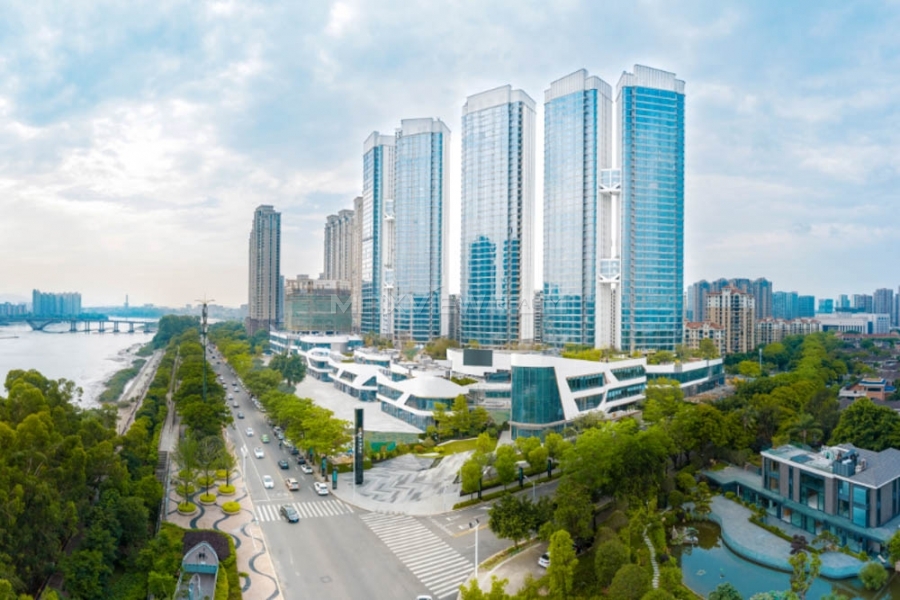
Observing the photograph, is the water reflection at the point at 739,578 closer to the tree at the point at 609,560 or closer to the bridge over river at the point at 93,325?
the tree at the point at 609,560

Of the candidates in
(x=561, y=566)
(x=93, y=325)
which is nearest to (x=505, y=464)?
(x=561, y=566)

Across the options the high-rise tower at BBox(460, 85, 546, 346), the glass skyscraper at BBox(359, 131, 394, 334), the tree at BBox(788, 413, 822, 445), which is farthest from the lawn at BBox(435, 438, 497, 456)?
the glass skyscraper at BBox(359, 131, 394, 334)

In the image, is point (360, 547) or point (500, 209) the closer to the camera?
point (360, 547)

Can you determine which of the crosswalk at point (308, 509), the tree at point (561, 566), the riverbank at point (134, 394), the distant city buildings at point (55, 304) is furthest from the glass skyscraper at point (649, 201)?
the distant city buildings at point (55, 304)

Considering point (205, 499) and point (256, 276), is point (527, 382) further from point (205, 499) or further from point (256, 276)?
point (256, 276)

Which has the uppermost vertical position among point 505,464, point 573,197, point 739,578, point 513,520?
point 573,197

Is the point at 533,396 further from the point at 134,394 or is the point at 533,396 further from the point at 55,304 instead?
the point at 55,304
